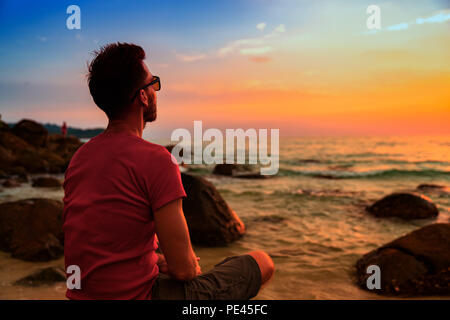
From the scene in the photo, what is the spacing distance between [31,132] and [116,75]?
92.2 feet

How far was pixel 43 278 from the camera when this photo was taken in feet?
14.5

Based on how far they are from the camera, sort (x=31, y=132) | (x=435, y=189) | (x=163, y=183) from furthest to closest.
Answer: (x=31, y=132)
(x=435, y=189)
(x=163, y=183)

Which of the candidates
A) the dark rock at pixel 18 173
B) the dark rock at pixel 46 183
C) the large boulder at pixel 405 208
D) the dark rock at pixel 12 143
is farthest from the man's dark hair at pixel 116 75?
the dark rock at pixel 12 143

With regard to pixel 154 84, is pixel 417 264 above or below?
below

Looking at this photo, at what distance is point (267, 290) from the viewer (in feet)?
14.3

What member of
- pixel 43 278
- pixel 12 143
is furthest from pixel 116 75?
pixel 12 143

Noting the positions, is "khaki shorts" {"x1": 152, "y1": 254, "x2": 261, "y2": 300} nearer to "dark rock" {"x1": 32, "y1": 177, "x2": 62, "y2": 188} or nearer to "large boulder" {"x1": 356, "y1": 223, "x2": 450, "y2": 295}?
"large boulder" {"x1": 356, "y1": 223, "x2": 450, "y2": 295}

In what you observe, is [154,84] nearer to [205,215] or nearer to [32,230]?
[205,215]

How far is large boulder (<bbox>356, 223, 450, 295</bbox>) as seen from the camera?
4.02m

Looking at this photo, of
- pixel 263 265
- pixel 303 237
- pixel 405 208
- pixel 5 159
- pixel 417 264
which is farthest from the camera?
pixel 5 159

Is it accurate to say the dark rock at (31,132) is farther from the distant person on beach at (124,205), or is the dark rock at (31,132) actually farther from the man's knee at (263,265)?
the man's knee at (263,265)

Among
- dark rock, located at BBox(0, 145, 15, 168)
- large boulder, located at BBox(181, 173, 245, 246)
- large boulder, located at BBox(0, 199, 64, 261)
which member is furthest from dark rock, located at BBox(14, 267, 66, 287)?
dark rock, located at BBox(0, 145, 15, 168)
